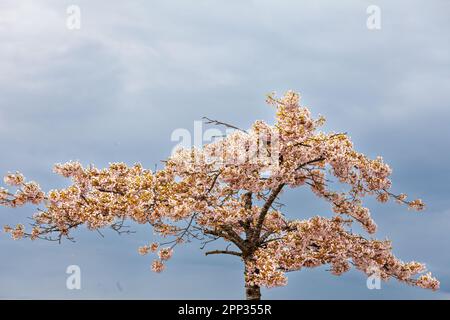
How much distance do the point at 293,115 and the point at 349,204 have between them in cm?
488

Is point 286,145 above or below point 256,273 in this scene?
above

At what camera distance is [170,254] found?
21109 millimetres

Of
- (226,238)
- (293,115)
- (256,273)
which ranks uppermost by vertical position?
(293,115)

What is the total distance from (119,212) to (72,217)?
1889 millimetres

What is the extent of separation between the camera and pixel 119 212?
18.8 meters

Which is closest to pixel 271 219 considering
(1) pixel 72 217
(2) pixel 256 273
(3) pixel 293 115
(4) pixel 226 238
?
(4) pixel 226 238

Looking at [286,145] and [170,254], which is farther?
[170,254]
